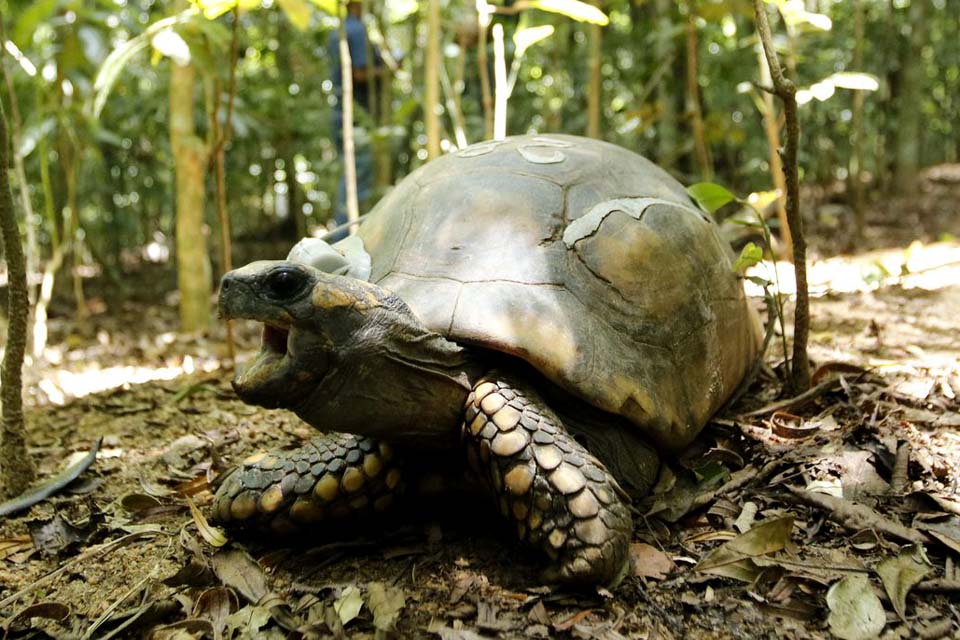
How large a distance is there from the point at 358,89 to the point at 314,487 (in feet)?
16.9

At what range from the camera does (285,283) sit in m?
1.73

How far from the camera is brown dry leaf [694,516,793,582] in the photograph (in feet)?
5.69

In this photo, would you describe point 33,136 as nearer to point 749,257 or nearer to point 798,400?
point 749,257

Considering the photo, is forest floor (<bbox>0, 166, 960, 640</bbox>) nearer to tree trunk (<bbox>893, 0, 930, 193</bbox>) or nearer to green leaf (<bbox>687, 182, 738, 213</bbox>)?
green leaf (<bbox>687, 182, 738, 213</bbox>)

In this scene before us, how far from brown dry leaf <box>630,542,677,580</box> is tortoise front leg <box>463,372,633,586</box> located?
7 cm

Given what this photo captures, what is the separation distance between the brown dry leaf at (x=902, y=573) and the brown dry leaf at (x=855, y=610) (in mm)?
36

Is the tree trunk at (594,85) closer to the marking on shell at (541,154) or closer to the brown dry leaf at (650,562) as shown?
the marking on shell at (541,154)

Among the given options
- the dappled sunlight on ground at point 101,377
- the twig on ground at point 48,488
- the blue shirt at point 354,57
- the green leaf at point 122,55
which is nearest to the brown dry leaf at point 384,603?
the twig on ground at point 48,488

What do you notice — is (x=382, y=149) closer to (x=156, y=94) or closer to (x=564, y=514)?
(x=156, y=94)

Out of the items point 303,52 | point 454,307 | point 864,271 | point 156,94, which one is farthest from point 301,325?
point 303,52

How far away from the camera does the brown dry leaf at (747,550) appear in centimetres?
174

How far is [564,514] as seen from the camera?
5.56ft

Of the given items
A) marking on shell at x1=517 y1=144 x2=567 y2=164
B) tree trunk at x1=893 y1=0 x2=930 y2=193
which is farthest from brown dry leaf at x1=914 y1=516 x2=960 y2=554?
tree trunk at x1=893 y1=0 x2=930 y2=193

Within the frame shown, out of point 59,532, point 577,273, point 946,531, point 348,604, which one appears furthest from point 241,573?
point 946,531
